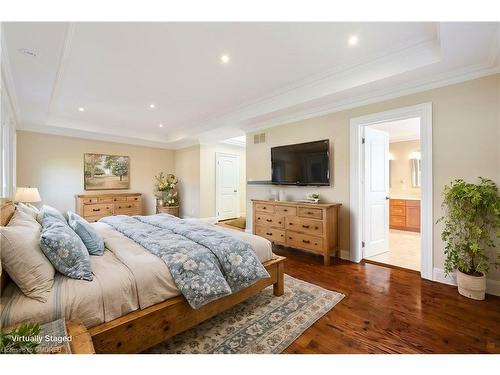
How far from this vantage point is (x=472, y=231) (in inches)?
89.8

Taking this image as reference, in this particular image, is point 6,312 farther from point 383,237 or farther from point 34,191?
point 383,237

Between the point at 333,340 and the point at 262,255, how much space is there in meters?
0.90

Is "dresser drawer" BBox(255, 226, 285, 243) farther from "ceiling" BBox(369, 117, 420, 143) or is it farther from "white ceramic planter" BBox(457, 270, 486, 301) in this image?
"ceiling" BBox(369, 117, 420, 143)

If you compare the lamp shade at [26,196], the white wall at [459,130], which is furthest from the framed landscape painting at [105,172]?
the white wall at [459,130]

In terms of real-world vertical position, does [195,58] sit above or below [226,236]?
above

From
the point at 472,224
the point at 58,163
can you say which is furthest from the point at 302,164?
the point at 58,163

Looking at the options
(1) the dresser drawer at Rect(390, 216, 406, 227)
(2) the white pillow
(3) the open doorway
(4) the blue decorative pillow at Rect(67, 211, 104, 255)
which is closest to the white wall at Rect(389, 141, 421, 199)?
(3) the open doorway

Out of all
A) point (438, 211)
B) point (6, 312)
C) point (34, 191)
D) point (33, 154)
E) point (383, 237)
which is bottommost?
point (383, 237)

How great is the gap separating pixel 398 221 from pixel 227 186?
4715mm

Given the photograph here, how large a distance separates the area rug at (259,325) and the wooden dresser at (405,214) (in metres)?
4.33

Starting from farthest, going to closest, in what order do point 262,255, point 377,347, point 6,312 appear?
point 262,255
point 377,347
point 6,312

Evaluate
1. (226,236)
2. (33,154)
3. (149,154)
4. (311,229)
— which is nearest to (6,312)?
(226,236)

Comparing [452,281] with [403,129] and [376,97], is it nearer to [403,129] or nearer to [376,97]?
[376,97]

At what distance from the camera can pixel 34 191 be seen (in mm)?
3516
